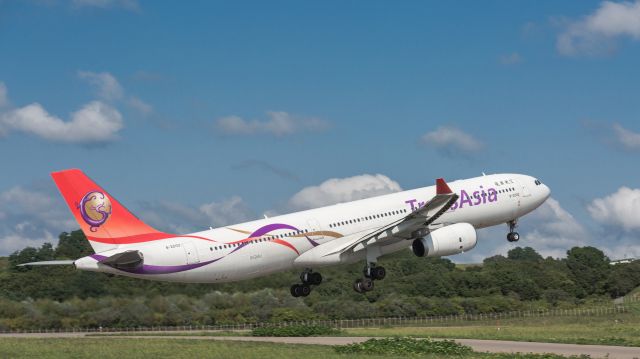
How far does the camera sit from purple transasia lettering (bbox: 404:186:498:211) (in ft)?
191

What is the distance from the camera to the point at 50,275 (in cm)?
7394

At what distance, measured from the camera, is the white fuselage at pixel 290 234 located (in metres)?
49.7

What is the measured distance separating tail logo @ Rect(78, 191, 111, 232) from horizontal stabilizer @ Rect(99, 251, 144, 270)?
7.11 feet

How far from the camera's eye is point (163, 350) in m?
46.7

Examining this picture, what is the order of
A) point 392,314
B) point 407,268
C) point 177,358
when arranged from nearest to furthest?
→ point 177,358
point 392,314
point 407,268

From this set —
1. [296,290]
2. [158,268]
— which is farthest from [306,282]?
[158,268]

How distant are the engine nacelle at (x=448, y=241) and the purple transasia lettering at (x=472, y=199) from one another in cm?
274

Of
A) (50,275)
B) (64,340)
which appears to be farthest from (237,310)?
(64,340)

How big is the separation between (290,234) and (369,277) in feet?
19.2

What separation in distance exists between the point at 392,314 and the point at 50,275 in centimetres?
3280

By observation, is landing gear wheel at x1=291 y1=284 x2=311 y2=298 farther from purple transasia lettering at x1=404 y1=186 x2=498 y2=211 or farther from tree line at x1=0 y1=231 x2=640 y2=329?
purple transasia lettering at x1=404 y1=186 x2=498 y2=211

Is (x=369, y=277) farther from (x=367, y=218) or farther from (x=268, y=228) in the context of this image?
(x=268, y=228)

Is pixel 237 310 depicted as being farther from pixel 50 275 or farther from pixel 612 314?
pixel 612 314

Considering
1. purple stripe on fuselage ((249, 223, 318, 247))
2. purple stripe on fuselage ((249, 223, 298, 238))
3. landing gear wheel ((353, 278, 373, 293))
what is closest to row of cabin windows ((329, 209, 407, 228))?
purple stripe on fuselage ((249, 223, 318, 247))
